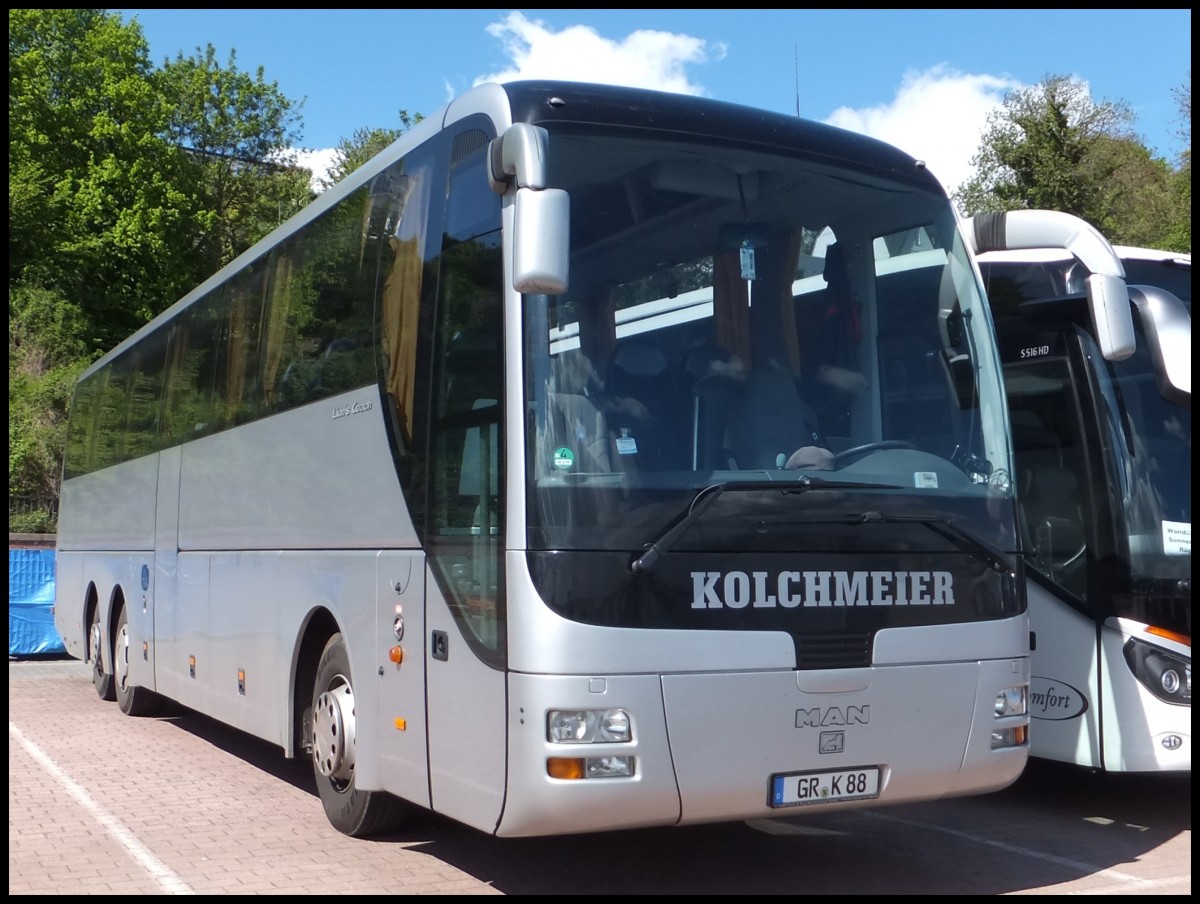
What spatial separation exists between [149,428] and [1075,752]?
8453mm

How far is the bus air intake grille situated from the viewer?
568 cm

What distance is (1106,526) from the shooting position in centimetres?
747

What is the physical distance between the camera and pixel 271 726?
8.26 m

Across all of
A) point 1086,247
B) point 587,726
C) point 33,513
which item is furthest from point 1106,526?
point 33,513

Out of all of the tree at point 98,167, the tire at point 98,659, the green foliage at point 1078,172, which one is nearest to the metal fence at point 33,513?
the tree at point 98,167

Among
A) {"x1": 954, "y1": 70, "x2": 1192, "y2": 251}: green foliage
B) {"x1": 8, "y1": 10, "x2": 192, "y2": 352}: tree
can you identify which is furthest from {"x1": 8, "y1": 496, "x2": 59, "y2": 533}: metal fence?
{"x1": 954, "y1": 70, "x2": 1192, "y2": 251}: green foliage

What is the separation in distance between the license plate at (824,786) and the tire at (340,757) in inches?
89.8

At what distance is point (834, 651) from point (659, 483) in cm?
107

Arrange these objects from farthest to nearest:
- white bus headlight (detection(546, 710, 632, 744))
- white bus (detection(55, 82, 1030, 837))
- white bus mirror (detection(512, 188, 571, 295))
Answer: white bus (detection(55, 82, 1030, 837))
white bus headlight (detection(546, 710, 632, 744))
white bus mirror (detection(512, 188, 571, 295))

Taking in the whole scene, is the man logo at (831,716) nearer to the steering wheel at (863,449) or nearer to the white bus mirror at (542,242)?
the steering wheel at (863,449)

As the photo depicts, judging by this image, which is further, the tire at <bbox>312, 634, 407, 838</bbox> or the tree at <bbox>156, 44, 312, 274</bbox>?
the tree at <bbox>156, 44, 312, 274</bbox>

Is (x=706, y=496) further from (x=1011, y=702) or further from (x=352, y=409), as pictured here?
(x=352, y=409)

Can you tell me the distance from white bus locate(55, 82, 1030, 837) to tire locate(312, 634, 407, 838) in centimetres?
3

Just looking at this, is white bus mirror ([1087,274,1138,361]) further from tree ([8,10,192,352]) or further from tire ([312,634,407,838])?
tree ([8,10,192,352])
